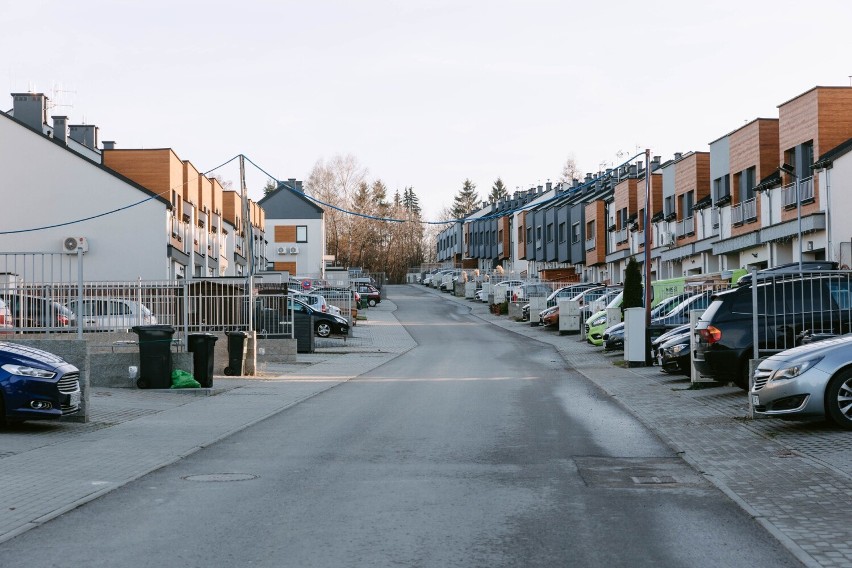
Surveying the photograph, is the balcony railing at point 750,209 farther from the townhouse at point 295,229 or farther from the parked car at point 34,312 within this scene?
the townhouse at point 295,229

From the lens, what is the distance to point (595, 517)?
7.66 metres

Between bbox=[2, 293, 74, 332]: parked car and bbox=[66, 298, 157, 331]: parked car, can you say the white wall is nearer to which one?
bbox=[66, 298, 157, 331]: parked car

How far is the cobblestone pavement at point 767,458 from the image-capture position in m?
7.16

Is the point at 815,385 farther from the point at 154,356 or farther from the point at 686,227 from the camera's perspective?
the point at 686,227

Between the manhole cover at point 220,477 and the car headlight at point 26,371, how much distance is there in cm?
417

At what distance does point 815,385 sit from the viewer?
1206 centimetres

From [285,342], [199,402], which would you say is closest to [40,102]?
[285,342]

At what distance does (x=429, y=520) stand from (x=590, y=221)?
2451 inches

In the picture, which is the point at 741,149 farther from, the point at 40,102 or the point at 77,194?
the point at 40,102

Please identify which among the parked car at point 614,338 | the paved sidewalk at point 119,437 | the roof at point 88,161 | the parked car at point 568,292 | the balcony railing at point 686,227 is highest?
the roof at point 88,161

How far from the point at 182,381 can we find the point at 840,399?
12321 mm

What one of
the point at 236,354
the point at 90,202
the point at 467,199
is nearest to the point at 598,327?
the point at 236,354

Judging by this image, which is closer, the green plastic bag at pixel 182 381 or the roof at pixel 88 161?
the green plastic bag at pixel 182 381

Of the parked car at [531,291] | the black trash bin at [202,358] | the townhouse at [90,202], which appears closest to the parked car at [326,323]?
the townhouse at [90,202]
